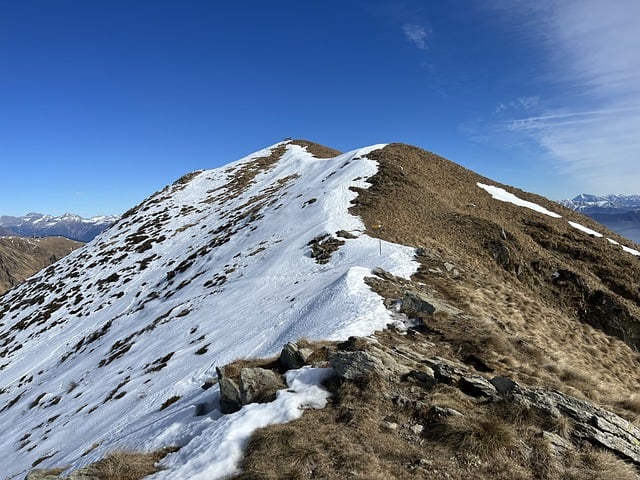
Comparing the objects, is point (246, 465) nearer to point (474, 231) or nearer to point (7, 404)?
point (474, 231)

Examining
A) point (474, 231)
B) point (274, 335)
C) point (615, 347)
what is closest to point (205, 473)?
point (274, 335)

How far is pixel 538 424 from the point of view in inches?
330

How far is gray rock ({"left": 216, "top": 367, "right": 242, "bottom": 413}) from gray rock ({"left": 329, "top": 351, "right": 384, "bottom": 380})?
9.19ft

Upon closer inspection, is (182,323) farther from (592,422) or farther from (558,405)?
(592,422)

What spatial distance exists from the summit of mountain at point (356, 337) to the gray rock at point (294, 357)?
1.39 feet

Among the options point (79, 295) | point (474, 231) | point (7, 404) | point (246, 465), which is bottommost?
point (7, 404)

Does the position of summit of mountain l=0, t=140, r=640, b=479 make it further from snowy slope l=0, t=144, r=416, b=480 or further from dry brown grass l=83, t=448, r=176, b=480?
dry brown grass l=83, t=448, r=176, b=480

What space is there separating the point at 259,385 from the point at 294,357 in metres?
1.54

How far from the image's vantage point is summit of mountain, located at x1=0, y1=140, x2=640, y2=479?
26.2ft

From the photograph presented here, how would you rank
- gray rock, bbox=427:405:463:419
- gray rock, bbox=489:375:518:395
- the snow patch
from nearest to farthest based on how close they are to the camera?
gray rock, bbox=427:405:463:419, gray rock, bbox=489:375:518:395, the snow patch

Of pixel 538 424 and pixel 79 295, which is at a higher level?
pixel 538 424

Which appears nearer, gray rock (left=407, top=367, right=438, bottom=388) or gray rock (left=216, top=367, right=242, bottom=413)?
gray rock (left=407, top=367, right=438, bottom=388)

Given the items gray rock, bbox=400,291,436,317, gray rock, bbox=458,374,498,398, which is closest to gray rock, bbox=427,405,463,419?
gray rock, bbox=458,374,498,398

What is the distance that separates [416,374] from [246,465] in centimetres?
507
